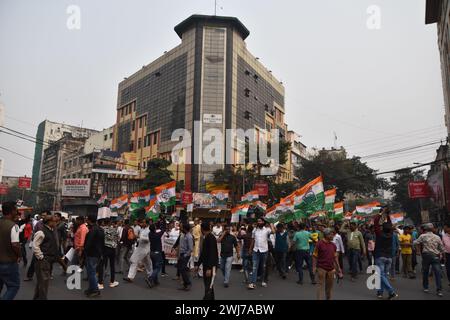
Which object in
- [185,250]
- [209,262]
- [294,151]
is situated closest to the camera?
[209,262]

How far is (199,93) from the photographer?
49.2 meters

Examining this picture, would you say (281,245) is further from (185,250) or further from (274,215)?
(274,215)

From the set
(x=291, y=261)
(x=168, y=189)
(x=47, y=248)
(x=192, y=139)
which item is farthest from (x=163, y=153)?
(x=47, y=248)

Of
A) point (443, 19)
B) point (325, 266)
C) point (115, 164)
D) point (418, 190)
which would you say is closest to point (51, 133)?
point (115, 164)

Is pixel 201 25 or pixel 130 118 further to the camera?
pixel 130 118

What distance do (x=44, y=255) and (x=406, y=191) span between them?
64.2 m

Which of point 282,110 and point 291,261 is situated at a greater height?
point 282,110

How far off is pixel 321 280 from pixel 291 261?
6.59m

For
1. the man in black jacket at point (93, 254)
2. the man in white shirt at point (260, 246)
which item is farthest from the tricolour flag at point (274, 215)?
the man in black jacket at point (93, 254)

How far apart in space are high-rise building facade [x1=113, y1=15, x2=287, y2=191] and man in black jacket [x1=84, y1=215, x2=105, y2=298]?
126ft

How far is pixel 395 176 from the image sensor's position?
212 ft

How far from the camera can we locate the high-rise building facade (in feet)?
160

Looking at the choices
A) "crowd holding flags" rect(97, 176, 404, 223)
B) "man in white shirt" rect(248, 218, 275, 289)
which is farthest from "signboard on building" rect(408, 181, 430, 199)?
"man in white shirt" rect(248, 218, 275, 289)
